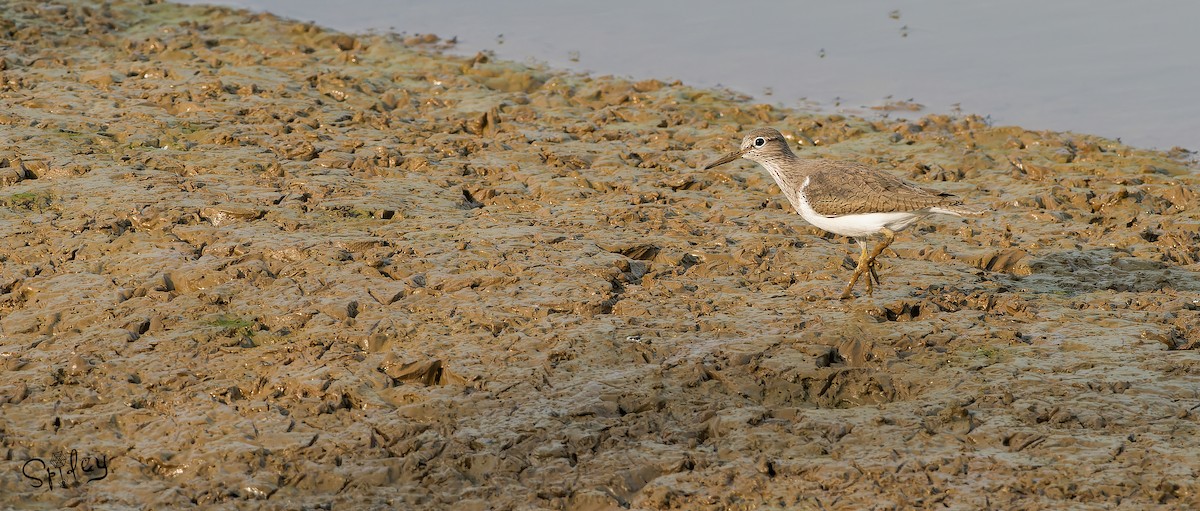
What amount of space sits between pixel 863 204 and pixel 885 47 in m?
7.85

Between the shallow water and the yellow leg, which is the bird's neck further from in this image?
the shallow water

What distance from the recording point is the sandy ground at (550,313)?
5.62m

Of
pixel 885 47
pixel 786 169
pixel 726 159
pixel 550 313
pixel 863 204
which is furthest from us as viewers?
pixel 885 47

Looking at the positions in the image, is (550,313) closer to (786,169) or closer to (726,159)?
(786,169)

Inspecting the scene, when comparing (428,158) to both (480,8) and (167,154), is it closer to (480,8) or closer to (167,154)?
(167,154)

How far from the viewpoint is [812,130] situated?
12.0 metres

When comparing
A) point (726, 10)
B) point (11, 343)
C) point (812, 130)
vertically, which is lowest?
point (11, 343)

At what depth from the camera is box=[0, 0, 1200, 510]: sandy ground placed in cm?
562

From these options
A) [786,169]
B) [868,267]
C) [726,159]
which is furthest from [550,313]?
[726,159]

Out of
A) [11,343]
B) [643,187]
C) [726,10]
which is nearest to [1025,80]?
[726,10]

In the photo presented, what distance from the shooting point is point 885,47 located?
1506 centimetres

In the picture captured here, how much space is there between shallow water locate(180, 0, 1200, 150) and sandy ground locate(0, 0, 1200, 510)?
1206 millimetres

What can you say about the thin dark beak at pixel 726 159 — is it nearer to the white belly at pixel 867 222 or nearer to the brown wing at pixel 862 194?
the brown wing at pixel 862 194

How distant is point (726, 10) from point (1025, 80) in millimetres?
4656
